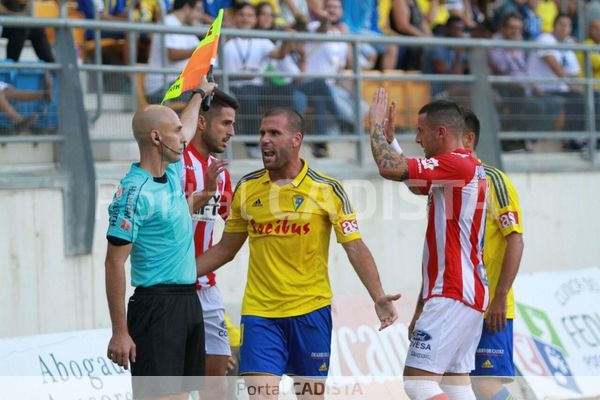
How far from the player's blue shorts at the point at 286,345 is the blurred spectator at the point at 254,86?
3611 millimetres

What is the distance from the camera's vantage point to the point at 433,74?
12.8 metres

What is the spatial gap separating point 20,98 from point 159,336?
147 inches

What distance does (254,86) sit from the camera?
1132 cm

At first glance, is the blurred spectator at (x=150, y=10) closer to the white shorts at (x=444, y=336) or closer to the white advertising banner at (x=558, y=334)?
the white advertising banner at (x=558, y=334)

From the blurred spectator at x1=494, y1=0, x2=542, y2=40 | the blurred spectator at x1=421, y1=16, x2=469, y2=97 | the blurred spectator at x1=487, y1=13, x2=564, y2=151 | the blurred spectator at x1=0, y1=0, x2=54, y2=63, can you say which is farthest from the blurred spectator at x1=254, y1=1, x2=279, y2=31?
the blurred spectator at x1=494, y1=0, x2=542, y2=40

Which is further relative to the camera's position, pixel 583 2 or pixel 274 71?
pixel 583 2

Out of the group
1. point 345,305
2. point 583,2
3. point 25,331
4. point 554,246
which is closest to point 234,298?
point 345,305

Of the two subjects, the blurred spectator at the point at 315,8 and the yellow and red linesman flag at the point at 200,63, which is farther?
the blurred spectator at the point at 315,8

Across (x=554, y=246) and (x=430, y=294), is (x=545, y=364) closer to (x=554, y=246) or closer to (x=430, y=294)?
(x=554, y=246)

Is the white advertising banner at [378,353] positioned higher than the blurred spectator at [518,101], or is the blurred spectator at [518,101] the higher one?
the blurred spectator at [518,101]

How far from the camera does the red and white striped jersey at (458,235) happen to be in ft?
25.7

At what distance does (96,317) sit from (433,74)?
4745mm

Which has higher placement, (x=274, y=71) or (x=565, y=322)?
(x=274, y=71)

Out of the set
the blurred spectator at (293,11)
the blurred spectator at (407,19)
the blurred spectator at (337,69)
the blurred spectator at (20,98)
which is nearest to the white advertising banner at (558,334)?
the blurred spectator at (337,69)
